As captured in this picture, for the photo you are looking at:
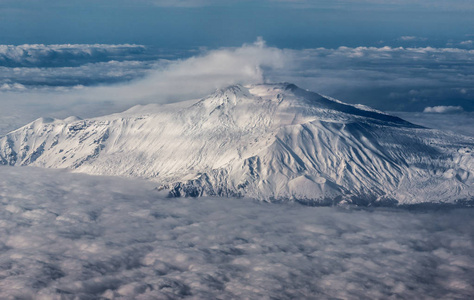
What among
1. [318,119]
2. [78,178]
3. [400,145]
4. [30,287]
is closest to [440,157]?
[400,145]

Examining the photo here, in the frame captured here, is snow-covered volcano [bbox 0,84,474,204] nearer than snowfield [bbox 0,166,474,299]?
No

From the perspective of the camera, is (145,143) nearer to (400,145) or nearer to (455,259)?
→ (400,145)

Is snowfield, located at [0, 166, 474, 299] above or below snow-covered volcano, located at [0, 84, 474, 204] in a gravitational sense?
below

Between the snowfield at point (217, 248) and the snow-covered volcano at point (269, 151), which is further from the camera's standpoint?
the snow-covered volcano at point (269, 151)

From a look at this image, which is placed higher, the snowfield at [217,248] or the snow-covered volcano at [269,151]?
the snow-covered volcano at [269,151]
